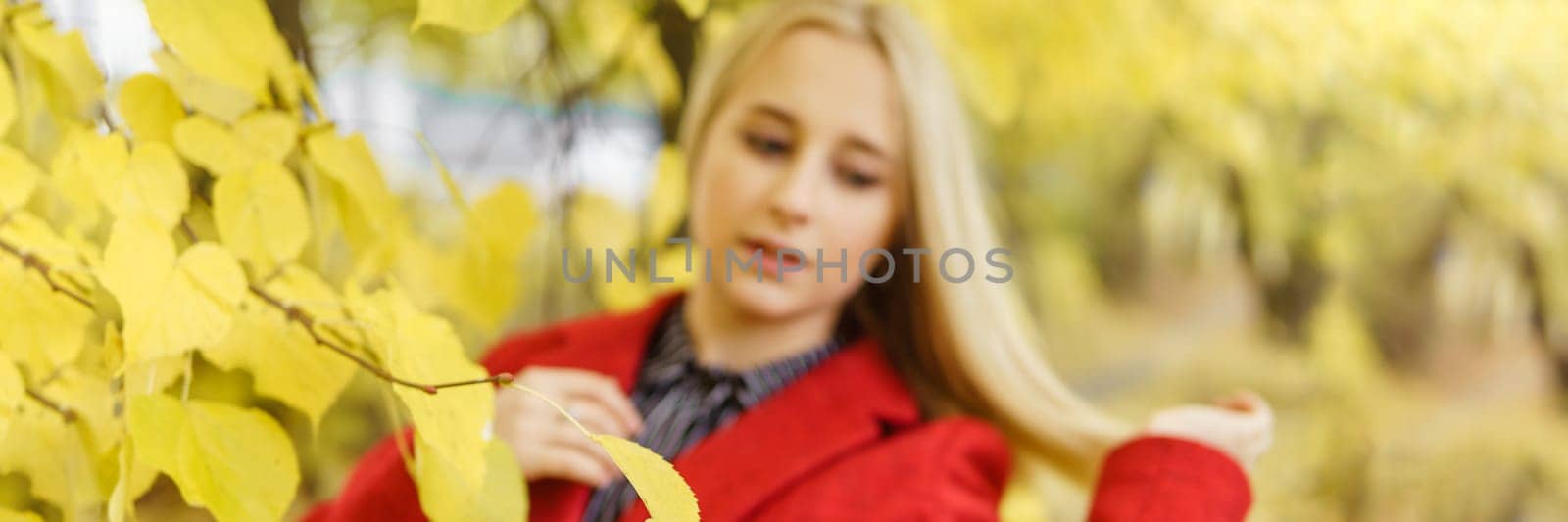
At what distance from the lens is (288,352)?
604mm

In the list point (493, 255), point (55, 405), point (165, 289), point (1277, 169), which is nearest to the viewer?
point (165, 289)

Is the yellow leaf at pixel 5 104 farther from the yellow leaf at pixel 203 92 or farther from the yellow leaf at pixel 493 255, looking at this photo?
the yellow leaf at pixel 493 255

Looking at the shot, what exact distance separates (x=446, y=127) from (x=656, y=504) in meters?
1.72

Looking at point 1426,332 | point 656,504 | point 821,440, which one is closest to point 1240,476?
point 821,440

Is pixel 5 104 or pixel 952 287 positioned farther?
pixel 952 287

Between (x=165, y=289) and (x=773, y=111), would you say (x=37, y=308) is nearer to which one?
(x=165, y=289)

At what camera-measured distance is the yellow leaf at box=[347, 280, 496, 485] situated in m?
0.49

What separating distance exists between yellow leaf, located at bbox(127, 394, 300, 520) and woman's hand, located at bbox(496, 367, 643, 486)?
0.77 feet

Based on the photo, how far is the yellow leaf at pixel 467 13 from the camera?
0.50 meters

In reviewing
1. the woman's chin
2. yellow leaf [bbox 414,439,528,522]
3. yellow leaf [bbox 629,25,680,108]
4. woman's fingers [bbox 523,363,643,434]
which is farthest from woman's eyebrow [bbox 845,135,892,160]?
yellow leaf [bbox 629,25,680,108]

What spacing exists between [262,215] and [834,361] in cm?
42

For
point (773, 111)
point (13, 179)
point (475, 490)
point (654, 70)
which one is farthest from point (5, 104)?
point (654, 70)

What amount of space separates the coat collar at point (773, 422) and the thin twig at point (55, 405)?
0.99 feet

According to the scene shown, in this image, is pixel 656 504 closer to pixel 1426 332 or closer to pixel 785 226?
pixel 785 226
